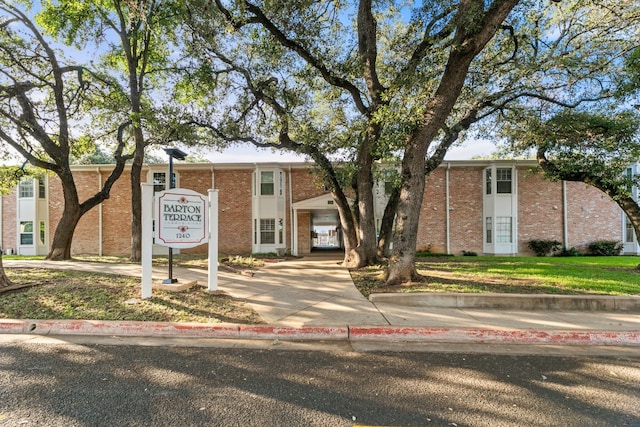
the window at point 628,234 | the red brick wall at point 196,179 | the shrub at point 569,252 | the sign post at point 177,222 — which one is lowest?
the shrub at point 569,252

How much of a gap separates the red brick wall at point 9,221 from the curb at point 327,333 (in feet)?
65.1

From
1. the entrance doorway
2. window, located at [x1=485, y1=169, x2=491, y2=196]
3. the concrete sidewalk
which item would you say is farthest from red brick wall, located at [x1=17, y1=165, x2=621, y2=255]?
the concrete sidewalk

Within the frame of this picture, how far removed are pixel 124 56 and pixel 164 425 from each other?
1636cm

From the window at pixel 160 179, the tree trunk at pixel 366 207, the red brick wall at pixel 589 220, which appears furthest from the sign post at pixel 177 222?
the red brick wall at pixel 589 220

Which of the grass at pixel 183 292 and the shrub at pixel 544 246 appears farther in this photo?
the shrub at pixel 544 246

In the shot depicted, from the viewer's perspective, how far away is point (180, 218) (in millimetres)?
7020

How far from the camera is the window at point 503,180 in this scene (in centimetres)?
1867

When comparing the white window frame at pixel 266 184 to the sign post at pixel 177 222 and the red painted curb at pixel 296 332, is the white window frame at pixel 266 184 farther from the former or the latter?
the red painted curb at pixel 296 332

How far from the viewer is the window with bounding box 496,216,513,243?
18672mm

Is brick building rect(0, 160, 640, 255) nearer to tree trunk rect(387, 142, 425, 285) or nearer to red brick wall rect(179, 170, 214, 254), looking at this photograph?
red brick wall rect(179, 170, 214, 254)

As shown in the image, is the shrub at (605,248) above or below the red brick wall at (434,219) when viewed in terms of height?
below

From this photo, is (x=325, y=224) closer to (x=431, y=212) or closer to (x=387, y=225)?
(x=431, y=212)

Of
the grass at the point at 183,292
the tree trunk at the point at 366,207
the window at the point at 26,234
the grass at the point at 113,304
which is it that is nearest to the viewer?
the grass at the point at 113,304

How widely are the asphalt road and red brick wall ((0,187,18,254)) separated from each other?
68.5 feet
